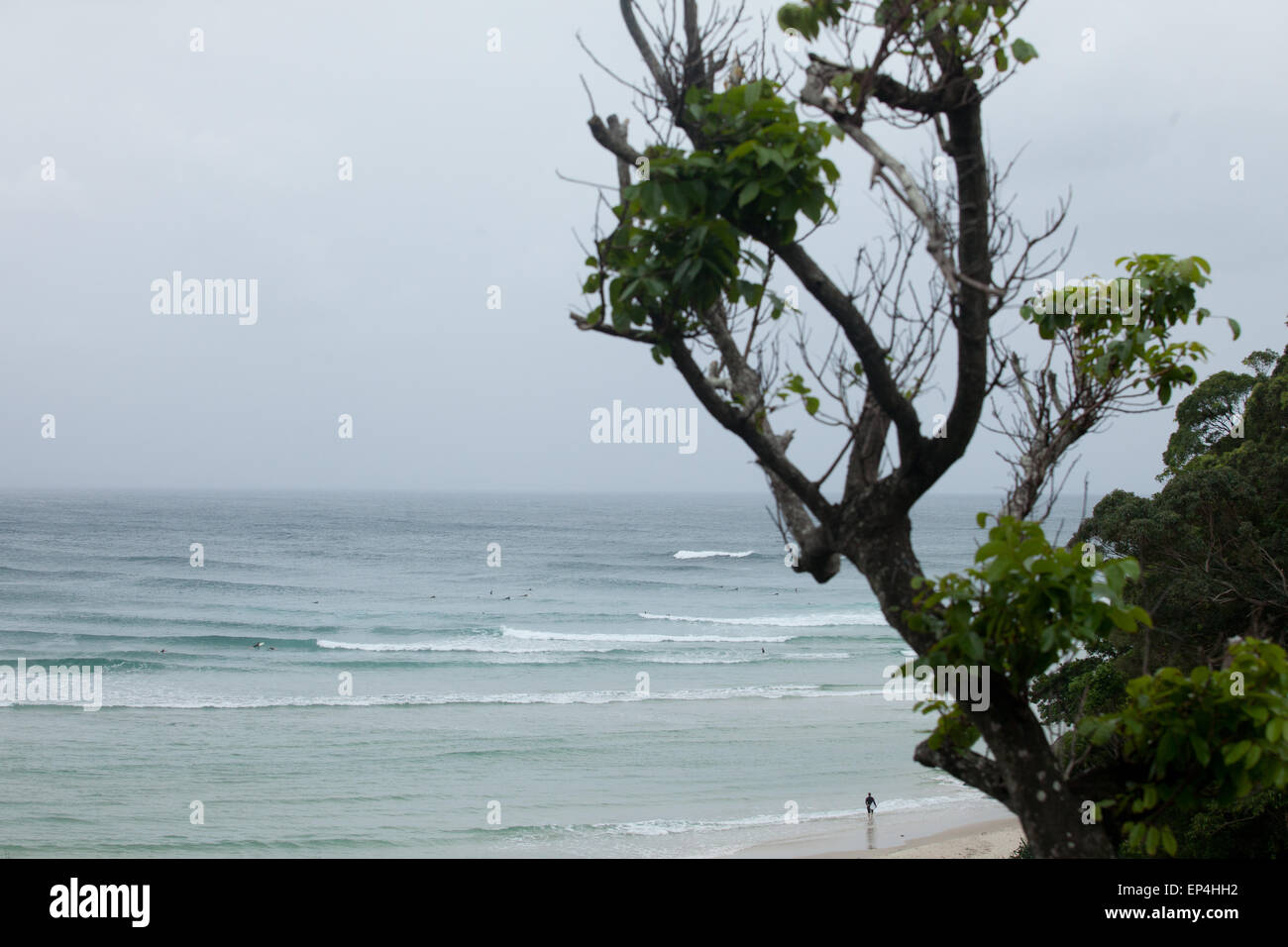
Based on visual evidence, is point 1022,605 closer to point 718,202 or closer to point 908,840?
point 718,202

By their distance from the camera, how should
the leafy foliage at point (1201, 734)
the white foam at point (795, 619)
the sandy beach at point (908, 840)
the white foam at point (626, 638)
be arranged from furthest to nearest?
the white foam at point (795, 619) → the white foam at point (626, 638) → the sandy beach at point (908, 840) → the leafy foliage at point (1201, 734)

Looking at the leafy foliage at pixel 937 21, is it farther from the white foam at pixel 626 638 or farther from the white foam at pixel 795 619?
the white foam at pixel 795 619

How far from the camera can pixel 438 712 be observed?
25266 mm

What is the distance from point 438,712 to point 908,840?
13.0m

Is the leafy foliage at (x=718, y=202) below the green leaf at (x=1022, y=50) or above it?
below

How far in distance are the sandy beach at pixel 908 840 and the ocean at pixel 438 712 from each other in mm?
498

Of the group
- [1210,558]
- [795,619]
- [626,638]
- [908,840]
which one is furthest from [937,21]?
[795,619]

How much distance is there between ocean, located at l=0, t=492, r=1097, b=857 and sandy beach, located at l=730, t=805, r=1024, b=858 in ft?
1.63

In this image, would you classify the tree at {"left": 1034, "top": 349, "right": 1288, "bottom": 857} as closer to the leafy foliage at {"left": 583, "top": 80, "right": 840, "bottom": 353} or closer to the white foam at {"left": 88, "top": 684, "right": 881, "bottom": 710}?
the leafy foliage at {"left": 583, "top": 80, "right": 840, "bottom": 353}

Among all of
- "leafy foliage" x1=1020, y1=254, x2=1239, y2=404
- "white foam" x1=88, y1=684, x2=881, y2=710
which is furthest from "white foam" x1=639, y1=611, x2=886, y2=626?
"leafy foliage" x1=1020, y1=254, x2=1239, y2=404

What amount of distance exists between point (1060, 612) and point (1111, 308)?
1.12 metres

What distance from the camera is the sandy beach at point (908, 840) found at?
1563 cm

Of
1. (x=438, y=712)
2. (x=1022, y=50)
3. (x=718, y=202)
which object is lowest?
(x=438, y=712)

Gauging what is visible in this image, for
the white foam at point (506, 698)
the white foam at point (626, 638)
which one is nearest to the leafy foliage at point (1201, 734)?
the white foam at point (506, 698)
